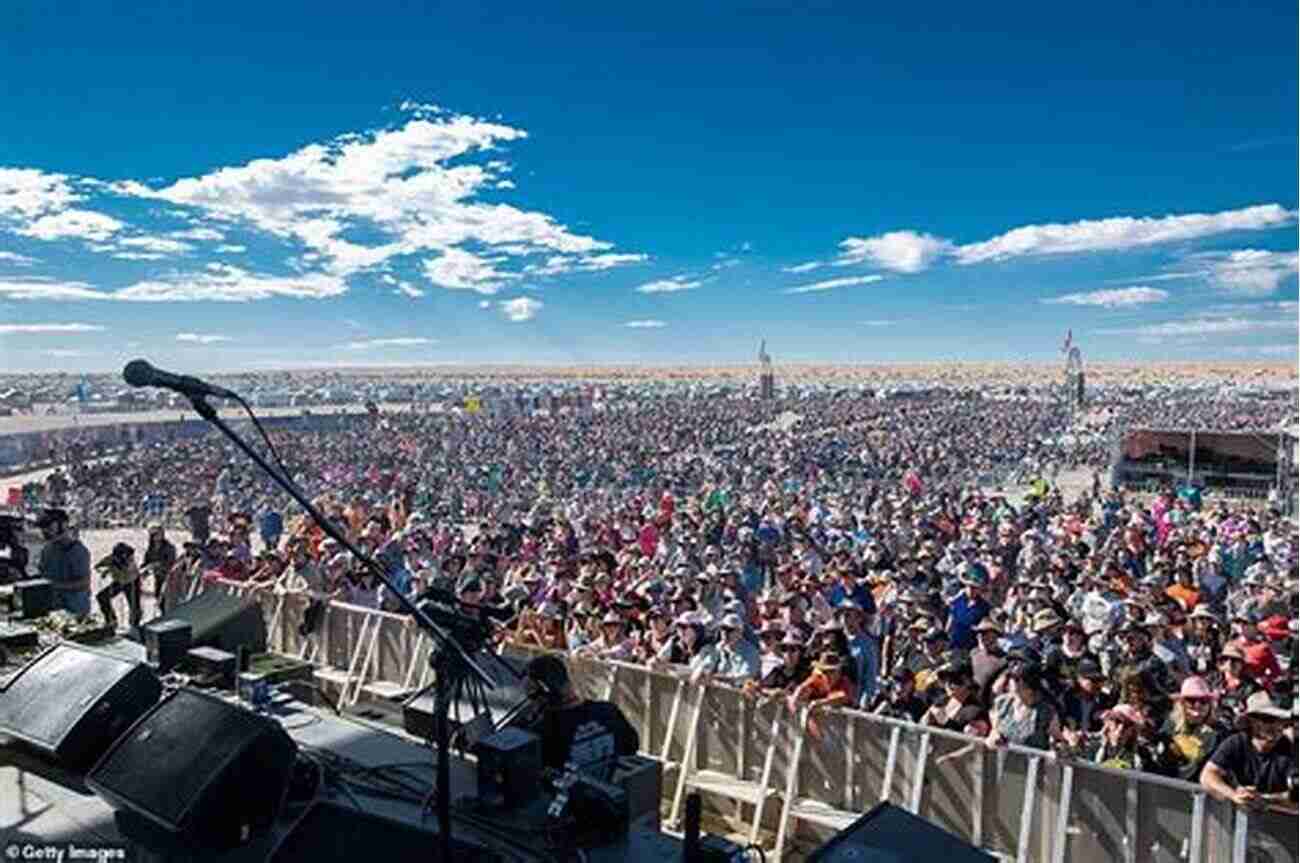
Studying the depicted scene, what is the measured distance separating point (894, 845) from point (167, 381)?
283cm

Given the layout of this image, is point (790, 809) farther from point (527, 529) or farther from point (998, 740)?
point (527, 529)

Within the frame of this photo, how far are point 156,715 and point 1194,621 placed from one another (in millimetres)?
10508

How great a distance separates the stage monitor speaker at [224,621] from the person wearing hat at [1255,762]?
6.02 m

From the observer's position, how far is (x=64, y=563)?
37.2 ft

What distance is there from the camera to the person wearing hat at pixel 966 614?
11.3m

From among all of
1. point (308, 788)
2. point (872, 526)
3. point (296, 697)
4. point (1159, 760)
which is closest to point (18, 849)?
point (308, 788)

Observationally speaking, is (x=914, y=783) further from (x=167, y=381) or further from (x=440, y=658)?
(x=167, y=381)

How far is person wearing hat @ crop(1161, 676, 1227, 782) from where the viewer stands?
684 cm

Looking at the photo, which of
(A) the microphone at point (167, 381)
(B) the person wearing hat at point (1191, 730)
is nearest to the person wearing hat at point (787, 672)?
(B) the person wearing hat at point (1191, 730)

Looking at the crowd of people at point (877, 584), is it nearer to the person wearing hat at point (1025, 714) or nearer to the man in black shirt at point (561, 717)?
the person wearing hat at point (1025, 714)

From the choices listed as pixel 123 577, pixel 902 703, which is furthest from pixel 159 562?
pixel 902 703

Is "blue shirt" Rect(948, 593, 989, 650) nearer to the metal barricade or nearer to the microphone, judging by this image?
the metal barricade

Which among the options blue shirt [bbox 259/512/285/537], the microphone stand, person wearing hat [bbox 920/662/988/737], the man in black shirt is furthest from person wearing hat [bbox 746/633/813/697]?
blue shirt [bbox 259/512/285/537]

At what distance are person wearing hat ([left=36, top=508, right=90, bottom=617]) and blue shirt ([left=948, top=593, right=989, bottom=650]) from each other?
923cm
